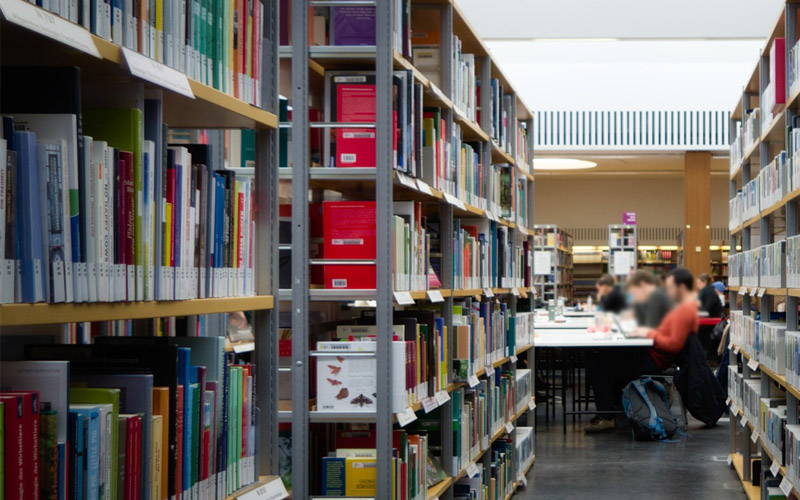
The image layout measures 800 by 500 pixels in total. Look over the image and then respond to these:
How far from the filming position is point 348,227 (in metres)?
3.37

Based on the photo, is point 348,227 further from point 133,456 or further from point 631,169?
point 133,456

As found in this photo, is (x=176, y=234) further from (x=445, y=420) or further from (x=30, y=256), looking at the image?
(x=445, y=420)

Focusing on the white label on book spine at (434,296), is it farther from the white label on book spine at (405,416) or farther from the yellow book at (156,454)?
the yellow book at (156,454)

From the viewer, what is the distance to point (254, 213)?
2.32 m

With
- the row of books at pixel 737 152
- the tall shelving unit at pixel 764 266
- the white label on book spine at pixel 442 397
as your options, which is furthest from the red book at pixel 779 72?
the row of books at pixel 737 152

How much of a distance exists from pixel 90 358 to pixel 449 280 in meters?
2.77

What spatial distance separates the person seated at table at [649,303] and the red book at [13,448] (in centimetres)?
101

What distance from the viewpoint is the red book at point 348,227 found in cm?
337

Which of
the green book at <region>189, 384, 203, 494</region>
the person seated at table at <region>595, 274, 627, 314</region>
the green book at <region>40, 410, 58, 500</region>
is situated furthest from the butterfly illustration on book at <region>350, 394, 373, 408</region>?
the person seated at table at <region>595, 274, 627, 314</region>

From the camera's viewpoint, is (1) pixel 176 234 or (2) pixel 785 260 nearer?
(1) pixel 176 234

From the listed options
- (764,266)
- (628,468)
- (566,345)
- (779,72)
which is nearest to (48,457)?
(779,72)

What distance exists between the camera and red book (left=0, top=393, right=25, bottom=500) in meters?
1.24

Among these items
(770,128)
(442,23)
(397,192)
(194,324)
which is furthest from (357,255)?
(770,128)

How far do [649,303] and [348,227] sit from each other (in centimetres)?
295
